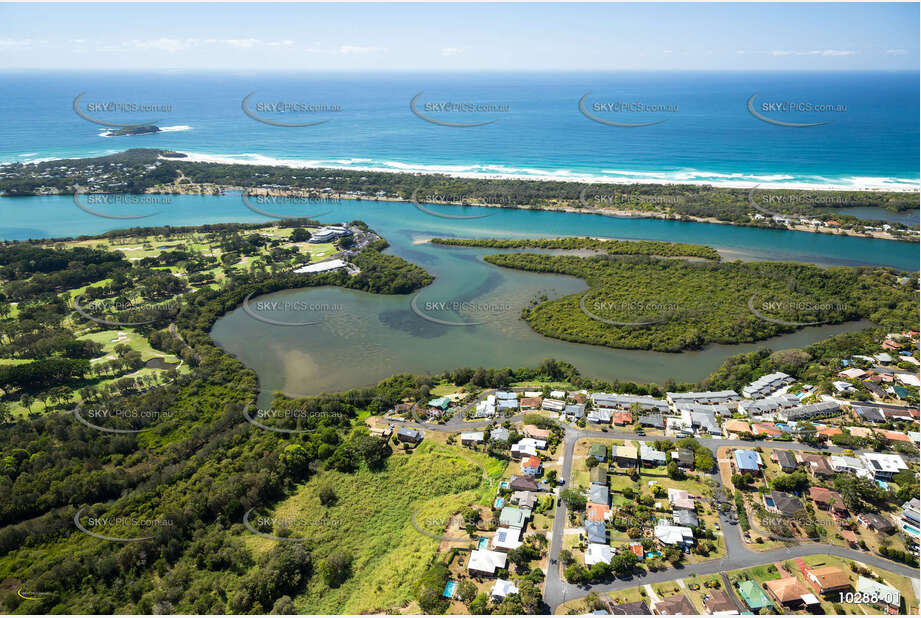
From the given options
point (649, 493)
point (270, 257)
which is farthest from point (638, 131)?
point (649, 493)

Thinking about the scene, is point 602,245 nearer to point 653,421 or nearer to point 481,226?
point 481,226

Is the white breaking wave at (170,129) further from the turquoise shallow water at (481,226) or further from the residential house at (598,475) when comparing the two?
the residential house at (598,475)

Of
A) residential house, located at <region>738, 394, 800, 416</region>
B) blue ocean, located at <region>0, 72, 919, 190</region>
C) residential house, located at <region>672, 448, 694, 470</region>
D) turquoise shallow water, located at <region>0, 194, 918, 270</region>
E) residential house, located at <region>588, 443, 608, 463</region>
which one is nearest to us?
residential house, located at <region>672, 448, 694, 470</region>

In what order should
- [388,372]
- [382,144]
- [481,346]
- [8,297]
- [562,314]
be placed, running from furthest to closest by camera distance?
[382,144], [8,297], [562,314], [481,346], [388,372]

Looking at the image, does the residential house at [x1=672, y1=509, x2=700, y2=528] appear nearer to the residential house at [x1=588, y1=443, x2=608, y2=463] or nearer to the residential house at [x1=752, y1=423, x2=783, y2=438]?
the residential house at [x1=588, y1=443, x2=608, y2=463]

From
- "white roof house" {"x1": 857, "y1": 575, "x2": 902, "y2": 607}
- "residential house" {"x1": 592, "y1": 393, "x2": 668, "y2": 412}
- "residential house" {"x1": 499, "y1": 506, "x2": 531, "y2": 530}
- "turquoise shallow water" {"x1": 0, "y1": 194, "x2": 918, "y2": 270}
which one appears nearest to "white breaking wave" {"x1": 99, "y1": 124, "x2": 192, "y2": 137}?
"turquoise shallow water" {"x1": 0, "y1": 194, "x2": 918, "y2": 270}

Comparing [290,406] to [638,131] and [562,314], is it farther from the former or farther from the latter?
[638,131]
